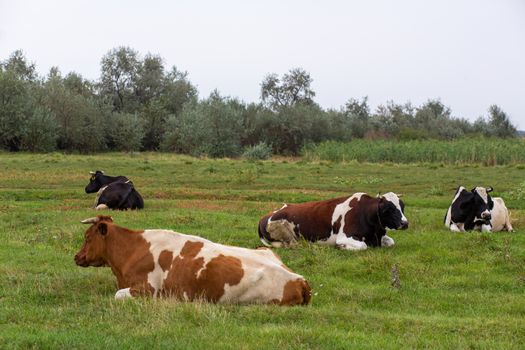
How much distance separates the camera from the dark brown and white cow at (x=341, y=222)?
15180 mm

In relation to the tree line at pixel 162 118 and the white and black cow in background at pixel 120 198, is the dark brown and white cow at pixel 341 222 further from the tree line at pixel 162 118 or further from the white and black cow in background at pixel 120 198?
the tree line at pixel 162 118

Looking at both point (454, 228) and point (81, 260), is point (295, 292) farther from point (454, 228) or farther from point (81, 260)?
point (454, 228)

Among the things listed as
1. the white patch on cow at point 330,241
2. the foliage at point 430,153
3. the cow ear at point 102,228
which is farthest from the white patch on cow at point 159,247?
the foliage at point 430,153

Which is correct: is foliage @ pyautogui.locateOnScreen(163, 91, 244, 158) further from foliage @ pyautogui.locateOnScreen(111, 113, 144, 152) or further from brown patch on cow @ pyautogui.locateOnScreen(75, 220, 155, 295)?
brown patch on cow @ pyautogui.locateOnScreen(75, 220, 155, 295)

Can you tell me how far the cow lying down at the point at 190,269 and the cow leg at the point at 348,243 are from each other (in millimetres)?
5100

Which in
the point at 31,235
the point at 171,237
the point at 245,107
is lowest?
the point at 31,235

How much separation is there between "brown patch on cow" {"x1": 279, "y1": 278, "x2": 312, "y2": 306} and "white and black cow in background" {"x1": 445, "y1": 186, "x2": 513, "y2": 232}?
9.14 m

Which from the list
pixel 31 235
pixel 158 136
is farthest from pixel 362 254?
pixel 158 136

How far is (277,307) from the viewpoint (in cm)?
882

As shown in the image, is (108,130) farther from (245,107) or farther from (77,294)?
(77,294)

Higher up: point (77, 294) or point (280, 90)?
point (280, 90)

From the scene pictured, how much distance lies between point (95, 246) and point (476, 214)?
429 inches

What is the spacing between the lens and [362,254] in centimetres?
1412

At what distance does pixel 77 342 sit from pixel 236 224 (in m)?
11.3
